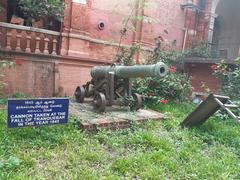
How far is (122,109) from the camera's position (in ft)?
22.0

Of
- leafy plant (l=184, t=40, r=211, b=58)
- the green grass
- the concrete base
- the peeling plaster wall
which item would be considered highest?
the peeling plaster wall

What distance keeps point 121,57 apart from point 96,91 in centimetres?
271

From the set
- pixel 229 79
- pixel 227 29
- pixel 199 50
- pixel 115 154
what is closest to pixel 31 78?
pixel 115 154

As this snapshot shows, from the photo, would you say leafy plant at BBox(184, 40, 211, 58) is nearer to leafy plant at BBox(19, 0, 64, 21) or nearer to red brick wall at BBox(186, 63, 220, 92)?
red brick wall at BBox(186, 63, 220, 92)

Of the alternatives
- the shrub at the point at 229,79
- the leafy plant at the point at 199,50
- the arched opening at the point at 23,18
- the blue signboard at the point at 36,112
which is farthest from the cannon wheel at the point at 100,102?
the leafy plant at the point at 199,50

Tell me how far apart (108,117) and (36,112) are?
1.81 m

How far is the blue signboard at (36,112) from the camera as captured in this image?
4.37m

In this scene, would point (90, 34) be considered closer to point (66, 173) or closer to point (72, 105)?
point (72, 105)

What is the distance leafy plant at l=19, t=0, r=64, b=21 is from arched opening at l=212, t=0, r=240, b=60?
9.92m

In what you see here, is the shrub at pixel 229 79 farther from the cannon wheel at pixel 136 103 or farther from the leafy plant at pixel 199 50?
the cannon wheel at pixel 136 103

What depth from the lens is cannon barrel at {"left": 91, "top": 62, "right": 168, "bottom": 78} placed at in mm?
5336

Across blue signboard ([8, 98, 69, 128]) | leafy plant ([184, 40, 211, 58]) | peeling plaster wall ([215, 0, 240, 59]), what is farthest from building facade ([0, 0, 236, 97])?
blue signboard ([8, 98, 69, 128])

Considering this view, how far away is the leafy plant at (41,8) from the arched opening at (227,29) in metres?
9.92

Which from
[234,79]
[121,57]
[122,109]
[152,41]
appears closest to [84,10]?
[121,57]
